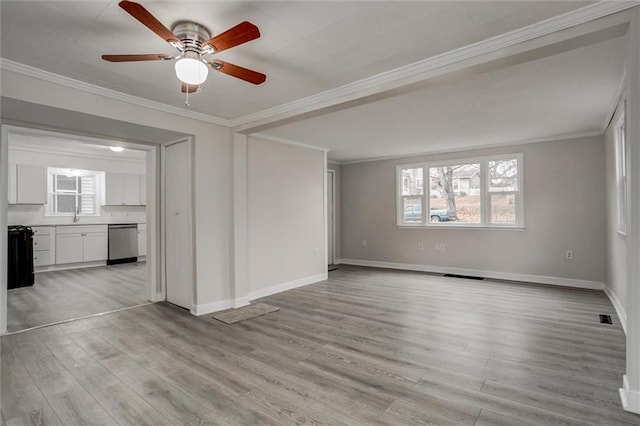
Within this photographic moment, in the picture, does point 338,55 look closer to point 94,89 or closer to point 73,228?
point 94,89

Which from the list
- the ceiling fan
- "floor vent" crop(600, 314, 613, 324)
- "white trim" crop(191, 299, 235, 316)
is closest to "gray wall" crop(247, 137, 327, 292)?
"white trim" crop(191, 299, 235, 316)

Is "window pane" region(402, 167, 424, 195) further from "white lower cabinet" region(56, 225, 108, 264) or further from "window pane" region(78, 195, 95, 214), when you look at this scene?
"window pane" region(78, 195, 95, 214)

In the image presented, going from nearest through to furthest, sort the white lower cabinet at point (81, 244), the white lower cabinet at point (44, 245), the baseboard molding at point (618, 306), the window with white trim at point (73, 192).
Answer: the baseboard molding at point (618, 306), the white lower cabinet at point (44, 245), the white lower cabinet at point (81, 244), the window with white trim at point (73, 192)

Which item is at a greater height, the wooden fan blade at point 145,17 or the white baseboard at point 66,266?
the wooden fan blade at point 145,17

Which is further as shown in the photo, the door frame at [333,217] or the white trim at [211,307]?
the door frame at [333,217]

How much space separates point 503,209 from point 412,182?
1857 millimetres

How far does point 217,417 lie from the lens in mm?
1992

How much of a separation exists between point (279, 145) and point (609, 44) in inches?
159

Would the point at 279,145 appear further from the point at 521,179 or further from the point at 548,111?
the point at 521,179

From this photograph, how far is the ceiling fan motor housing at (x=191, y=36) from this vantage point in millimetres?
2131

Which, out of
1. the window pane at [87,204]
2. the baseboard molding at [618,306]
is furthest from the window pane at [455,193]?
the window pane at [87,204]

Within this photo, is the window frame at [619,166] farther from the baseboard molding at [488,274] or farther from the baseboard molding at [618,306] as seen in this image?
the baseboard molding at [488,274]

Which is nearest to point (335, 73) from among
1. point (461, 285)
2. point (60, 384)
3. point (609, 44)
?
point (609, 44)

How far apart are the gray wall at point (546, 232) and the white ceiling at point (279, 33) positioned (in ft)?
13.9
